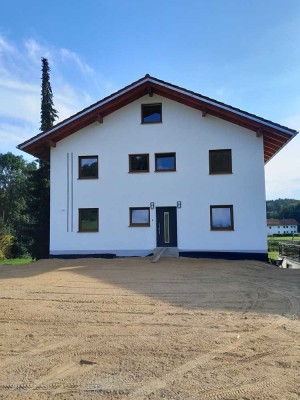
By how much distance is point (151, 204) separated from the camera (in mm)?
16188

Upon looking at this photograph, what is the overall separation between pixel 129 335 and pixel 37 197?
84.0ft

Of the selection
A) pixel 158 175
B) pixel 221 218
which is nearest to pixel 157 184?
pixel 158 175

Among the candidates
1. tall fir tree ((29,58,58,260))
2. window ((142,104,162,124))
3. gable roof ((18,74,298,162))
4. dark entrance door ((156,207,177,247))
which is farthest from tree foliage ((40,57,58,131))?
dark entrance door ((156,207,177,247))

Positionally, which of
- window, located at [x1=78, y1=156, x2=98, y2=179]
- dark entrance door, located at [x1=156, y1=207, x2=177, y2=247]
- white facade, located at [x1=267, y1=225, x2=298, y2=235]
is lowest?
white facade, located at [x1=267, y1=225, x2=298, y2=235]

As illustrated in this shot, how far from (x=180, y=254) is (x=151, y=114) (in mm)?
6675

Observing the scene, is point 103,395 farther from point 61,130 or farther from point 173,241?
point 61,130

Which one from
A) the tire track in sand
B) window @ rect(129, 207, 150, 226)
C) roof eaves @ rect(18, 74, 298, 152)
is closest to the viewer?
the tire track in sand

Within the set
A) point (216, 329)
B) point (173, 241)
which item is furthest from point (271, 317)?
point (173, 241)

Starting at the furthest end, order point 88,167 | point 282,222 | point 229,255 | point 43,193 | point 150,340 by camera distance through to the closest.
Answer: point 282,222, point 43,193, point 88,167, point 229,255, point 150,340

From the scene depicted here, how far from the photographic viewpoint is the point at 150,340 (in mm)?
4887

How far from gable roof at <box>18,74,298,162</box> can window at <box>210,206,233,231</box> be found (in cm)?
360

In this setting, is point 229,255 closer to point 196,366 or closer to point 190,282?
point 190,282

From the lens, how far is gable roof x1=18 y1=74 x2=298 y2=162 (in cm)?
1510

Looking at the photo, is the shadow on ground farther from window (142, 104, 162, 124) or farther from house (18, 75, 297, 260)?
window (142, 104, 162, 124)
